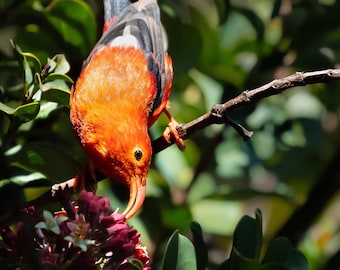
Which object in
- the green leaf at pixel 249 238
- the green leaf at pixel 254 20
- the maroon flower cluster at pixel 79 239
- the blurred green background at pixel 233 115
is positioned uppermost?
the maroon flower cluster at pixel 79 239

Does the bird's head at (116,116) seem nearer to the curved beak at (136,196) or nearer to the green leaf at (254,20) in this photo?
the curved beak at (136,196)

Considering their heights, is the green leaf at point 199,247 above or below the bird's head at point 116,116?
above

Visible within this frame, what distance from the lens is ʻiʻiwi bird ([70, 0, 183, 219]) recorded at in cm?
323

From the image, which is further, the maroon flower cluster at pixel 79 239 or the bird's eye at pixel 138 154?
the bird's eye at pixel 138 154

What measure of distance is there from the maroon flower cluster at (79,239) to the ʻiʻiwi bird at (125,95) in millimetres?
782

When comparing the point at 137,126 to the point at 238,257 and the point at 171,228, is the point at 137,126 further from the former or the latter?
the point at 238,257

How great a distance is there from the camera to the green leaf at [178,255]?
234cm

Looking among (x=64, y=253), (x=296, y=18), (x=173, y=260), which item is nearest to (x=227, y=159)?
(x=296, y=18)

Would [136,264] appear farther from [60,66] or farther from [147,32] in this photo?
[147,32]

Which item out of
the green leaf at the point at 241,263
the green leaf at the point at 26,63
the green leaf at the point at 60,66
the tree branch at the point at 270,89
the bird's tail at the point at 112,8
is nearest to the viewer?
the green leaf at the point at 241,263

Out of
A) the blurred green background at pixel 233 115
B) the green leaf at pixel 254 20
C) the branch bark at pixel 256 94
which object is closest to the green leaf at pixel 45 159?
the blurred green background at pixel 233 115

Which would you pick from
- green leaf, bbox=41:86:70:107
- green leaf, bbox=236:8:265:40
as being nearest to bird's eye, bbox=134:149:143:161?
green leaf, bbox=41:86:70:107

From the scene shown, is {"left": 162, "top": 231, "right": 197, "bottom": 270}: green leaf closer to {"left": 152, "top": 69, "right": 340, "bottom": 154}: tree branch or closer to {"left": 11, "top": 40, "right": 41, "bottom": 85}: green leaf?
{"left": 152, "top": 69, "right": 340, "bottom": 154}: tree branch

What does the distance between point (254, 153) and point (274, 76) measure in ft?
1.27
